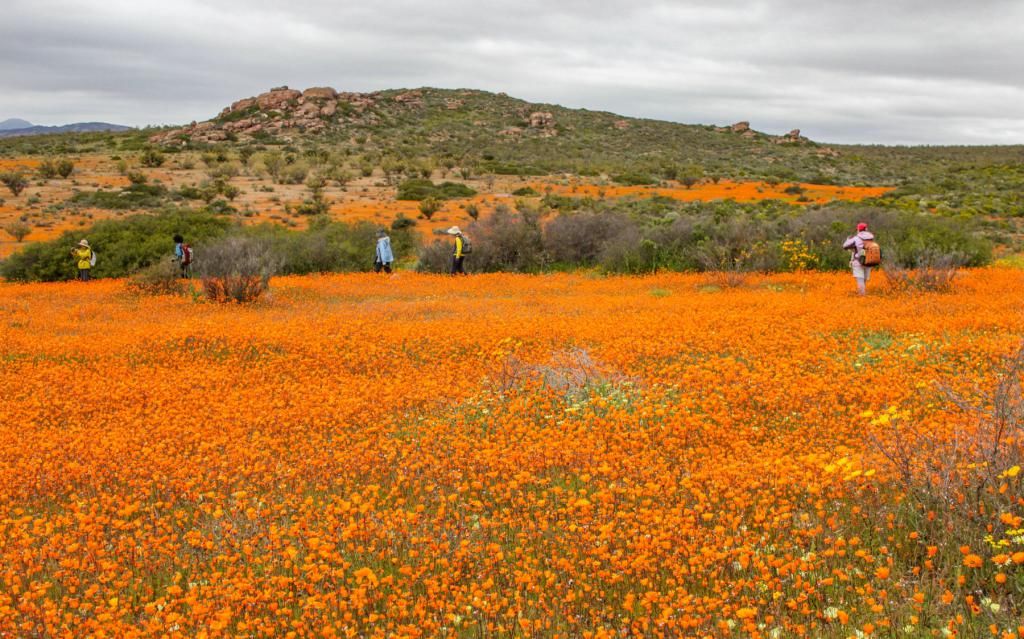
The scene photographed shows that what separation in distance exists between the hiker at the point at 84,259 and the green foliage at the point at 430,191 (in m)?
25.2

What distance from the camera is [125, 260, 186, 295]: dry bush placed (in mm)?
20875

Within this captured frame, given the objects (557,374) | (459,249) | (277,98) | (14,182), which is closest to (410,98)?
(277,98)

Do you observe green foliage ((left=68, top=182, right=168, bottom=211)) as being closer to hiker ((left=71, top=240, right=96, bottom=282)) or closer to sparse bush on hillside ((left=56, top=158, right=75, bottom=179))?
sparse bush on hillside ((left=56, top=158, right=75, bottom=179))

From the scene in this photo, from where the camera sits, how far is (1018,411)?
5297 mm

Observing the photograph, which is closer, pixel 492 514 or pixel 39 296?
pixel 492 514

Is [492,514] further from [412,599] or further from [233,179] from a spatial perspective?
[233,179]

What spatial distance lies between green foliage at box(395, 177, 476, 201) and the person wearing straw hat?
83.0 ft

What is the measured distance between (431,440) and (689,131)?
3862 inches

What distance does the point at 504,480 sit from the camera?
6.71 m

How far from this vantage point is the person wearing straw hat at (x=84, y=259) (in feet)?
79.4

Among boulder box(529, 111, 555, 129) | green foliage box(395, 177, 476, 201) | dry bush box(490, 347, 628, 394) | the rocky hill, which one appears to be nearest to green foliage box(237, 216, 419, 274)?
dry bush box(490, 347, 628, 394)

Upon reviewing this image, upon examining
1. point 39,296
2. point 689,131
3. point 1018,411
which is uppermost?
point 689,131

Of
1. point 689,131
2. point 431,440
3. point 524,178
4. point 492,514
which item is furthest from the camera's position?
point 689,131

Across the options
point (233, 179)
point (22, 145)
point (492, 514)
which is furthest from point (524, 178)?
point (492, 514)
